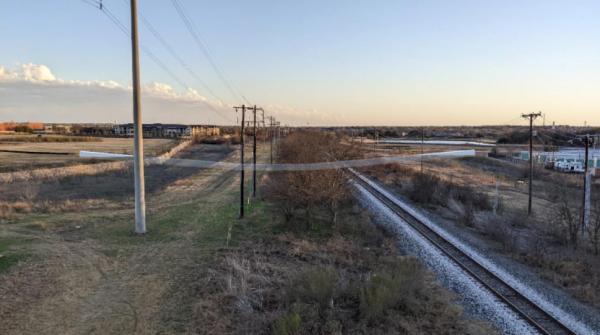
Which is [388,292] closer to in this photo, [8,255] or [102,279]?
[102,279]

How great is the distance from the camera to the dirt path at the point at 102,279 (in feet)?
28.2

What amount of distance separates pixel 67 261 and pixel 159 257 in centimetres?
254

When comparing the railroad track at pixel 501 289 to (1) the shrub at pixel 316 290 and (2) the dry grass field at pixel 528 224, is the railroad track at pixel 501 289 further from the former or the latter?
(1) the shrub at pixel 316 290

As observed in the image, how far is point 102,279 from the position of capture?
1116 cm

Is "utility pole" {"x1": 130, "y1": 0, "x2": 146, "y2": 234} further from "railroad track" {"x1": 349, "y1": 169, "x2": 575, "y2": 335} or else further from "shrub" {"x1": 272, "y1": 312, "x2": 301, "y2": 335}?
"railroad track" {"x1": 349, "y1": 169, "x2": 575, "y2": 335}

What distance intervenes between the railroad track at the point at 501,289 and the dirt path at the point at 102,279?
8137 mm

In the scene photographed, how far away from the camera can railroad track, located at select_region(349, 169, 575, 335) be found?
9891mm

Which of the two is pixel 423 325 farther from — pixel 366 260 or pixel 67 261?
pixel 67 261

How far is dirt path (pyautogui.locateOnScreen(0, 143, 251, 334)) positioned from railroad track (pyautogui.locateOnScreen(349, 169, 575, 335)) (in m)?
8.14

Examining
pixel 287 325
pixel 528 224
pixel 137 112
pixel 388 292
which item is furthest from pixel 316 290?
pixel 528 224

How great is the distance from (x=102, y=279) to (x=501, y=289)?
1094cm

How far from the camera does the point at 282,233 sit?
58.5 feet

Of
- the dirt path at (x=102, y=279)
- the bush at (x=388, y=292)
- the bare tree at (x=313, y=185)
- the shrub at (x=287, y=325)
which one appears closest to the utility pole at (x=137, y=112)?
the dirt path at (x=102, y=279)

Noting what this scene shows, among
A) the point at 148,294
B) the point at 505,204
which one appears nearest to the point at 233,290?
the point at 148,294
